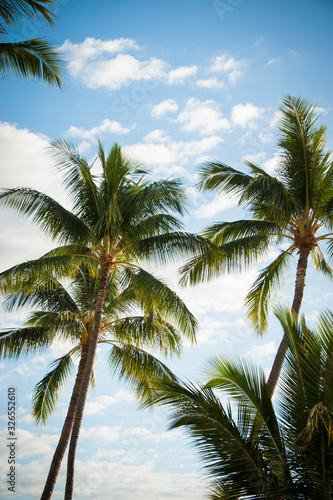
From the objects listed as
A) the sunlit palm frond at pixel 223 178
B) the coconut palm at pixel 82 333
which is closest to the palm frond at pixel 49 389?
the coconut palm at pixel 82 333

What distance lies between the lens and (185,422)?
23.9 feet

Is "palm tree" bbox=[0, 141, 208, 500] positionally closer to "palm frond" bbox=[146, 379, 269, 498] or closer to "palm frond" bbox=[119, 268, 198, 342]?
"palm frond" bbox=[119, 268, 198, 342]

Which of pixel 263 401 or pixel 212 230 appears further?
pixel 212 230

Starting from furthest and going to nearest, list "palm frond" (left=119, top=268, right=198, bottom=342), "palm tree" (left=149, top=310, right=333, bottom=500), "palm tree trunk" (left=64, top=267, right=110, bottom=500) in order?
"palm frond" (left=119, top=268, right=198, bottom=342) → "palm tree trunk" (left=64, top=267, right=110, bottom=500) → "palm tree" (left=149, top=310, right=333, bottom=500)

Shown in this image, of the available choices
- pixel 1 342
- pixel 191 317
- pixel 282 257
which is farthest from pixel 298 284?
pixel 1 342

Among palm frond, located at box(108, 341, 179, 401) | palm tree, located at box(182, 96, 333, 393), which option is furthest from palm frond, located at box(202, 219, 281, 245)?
palm frond, located at box(108, 341, 179, 401)

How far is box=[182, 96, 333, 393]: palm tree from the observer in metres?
12.7

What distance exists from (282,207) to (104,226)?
451cm

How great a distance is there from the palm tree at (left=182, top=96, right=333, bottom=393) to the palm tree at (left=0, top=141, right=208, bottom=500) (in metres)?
1.24

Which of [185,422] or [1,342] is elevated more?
[1,342]

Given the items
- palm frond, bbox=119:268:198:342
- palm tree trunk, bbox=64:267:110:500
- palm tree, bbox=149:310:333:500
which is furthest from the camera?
palm frond, bbox=119:268:198:342

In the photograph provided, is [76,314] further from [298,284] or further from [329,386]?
[329,386]

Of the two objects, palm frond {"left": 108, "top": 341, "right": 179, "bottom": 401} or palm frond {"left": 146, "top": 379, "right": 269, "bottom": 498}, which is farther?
palm frond {"left": 108, "top": 341, "right": 179, "bottom": 401}

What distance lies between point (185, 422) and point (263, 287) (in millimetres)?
6806
